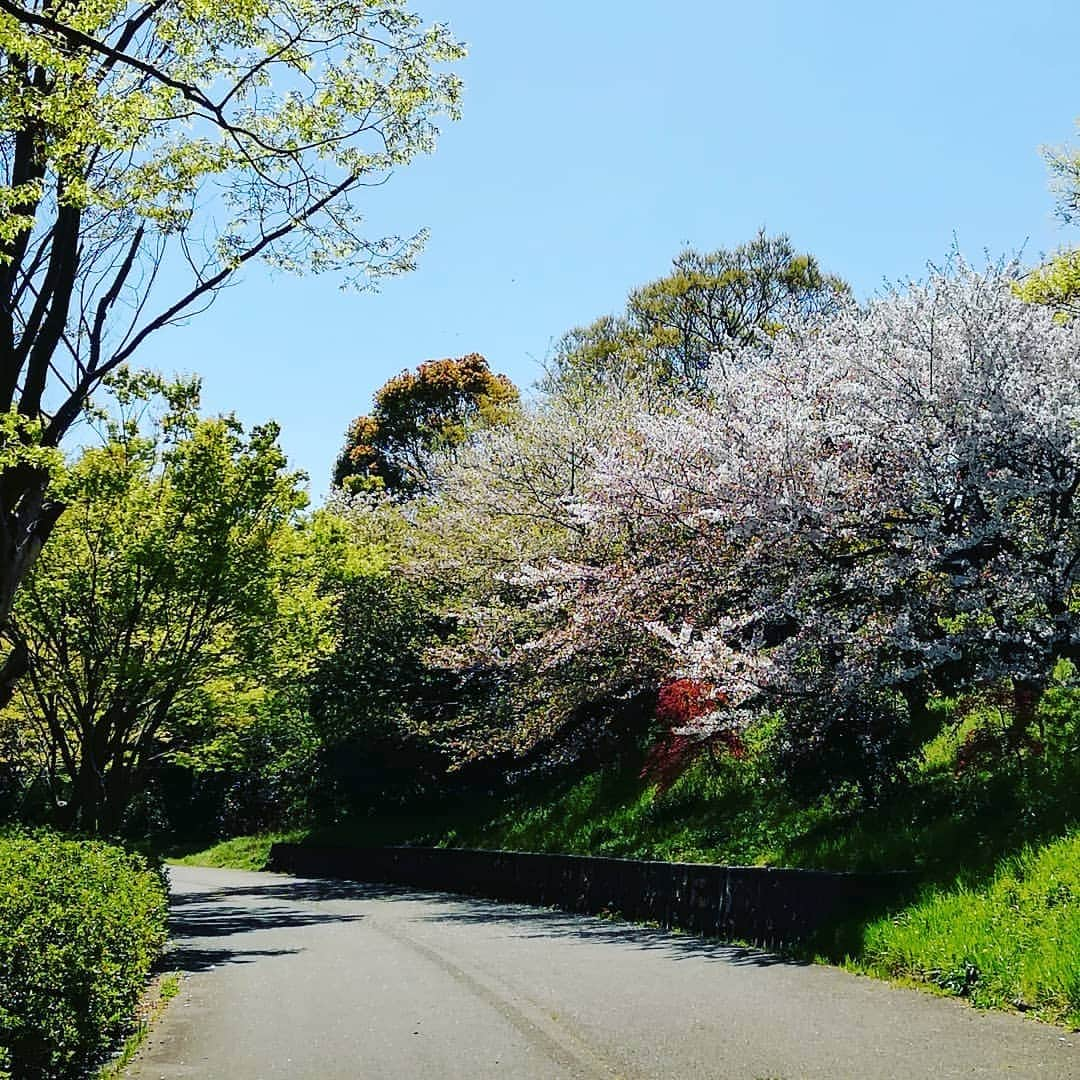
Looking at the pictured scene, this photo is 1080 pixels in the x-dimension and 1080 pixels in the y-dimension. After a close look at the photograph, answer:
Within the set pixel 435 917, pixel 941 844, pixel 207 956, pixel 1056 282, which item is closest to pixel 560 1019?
pixel 941 844

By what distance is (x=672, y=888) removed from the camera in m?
15.3

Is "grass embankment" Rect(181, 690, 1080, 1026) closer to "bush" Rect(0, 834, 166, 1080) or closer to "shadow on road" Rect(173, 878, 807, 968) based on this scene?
"shadow on road" Rect(173, 878, 807, 968)

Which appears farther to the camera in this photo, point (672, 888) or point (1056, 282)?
point (1056, 282)

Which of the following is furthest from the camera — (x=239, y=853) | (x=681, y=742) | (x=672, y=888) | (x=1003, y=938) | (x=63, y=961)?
(x=239, y=853)

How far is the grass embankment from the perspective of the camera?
360 inches

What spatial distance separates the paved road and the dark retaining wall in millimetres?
526

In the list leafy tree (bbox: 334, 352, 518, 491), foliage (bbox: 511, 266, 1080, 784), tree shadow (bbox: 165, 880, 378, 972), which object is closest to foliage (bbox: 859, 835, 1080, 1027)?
foliage (bbox: 511, 266, 1080, 784)

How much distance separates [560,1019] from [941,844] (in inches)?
205

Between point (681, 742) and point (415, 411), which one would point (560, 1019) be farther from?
point (415, 411)

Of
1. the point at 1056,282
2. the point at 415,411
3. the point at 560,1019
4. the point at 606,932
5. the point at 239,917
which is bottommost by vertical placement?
the point at 239,917

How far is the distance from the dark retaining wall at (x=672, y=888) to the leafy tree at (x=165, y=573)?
19.6 feet

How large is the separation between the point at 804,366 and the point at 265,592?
863cm

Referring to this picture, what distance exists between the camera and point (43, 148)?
1009 centimetres

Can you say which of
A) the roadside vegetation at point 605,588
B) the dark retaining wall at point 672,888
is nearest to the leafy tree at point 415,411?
the roadside vegetation at point 605,588
